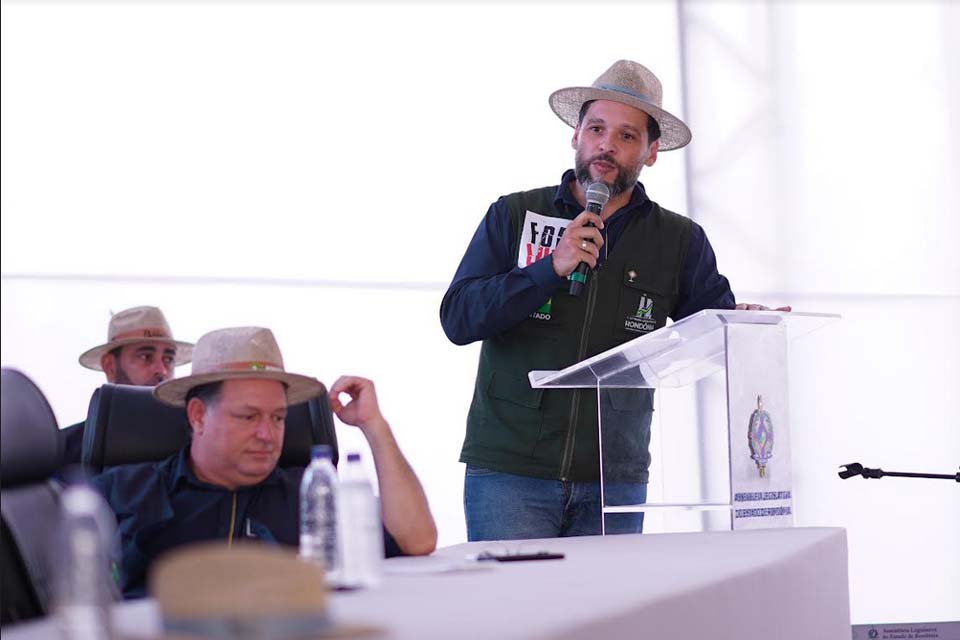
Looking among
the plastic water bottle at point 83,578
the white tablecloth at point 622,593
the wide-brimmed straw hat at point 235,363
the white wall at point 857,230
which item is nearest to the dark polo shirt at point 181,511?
the wide-brimmed straw hat at point 235,363

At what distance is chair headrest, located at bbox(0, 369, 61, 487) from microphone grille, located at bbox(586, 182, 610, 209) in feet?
4.17

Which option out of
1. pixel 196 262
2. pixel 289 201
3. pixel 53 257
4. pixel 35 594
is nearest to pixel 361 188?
pixel 289 201

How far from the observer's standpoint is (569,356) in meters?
2.73

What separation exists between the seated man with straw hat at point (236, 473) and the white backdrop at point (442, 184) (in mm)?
2325

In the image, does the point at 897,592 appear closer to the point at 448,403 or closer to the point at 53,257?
the point at 448,403

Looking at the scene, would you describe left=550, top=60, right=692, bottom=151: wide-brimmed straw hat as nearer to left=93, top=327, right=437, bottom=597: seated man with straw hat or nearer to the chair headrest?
left=93, top=327, right=437, bottom=597: seated man with straw hat

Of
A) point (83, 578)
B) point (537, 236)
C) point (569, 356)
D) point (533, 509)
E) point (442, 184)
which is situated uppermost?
point (442, 184)

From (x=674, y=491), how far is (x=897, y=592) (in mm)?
2607

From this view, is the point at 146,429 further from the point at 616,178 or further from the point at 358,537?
the point at 616,178

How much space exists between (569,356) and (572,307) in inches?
4.2

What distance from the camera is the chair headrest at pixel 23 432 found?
163 centimetres

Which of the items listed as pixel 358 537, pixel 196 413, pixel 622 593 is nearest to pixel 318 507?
pixel 358 537

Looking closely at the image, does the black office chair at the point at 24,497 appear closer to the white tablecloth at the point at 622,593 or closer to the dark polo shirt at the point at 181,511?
the white tablecloth at the point at 622,593

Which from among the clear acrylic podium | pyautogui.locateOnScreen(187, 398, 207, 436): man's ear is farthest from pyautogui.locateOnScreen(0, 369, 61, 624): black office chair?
the clear acrylic podium
